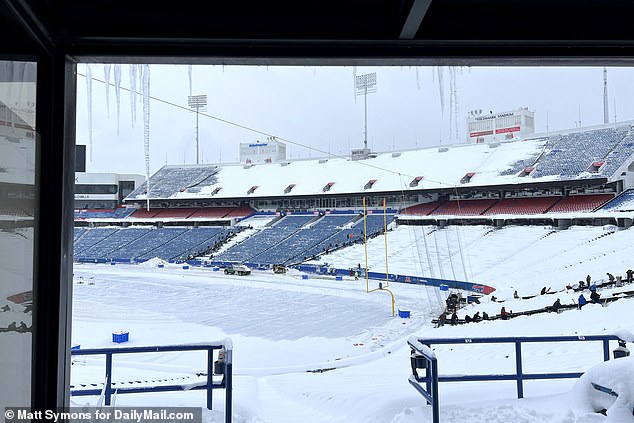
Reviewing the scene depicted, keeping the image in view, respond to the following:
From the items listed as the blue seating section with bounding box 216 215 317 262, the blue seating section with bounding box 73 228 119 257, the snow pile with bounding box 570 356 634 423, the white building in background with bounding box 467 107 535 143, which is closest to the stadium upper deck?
the blue seating section with bounding box 216 215 317 262

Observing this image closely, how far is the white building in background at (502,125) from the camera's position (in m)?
49.9

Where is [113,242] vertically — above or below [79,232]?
below

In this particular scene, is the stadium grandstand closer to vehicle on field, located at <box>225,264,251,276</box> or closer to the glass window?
vehicle on field, located at <box>225,264,251,276</box>

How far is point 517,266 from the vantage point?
23.2 m

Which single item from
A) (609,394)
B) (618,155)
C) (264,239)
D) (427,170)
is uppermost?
(427,170)

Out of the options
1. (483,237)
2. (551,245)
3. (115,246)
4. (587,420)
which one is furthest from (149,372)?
(115,246)

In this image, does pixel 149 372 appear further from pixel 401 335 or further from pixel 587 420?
pixel 587 420

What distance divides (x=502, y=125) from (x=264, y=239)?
29910 millimetres

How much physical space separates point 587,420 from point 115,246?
42779 millimetres

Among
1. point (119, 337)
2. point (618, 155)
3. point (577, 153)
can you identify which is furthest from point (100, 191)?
point (618, 155)

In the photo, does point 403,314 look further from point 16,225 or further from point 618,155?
point 618,155

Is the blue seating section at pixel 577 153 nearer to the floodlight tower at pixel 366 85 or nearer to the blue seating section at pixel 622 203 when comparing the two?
the blue seating section at pixel 622 203

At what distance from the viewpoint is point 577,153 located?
33906mm

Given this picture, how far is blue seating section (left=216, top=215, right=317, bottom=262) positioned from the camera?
116 feet
